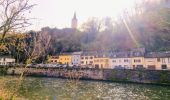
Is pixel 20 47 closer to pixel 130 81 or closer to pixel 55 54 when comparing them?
pixel 130 81

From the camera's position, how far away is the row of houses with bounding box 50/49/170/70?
6425cm

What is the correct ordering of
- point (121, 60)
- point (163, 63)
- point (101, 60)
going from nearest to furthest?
1. point (163, 63)
2. point (121, 60)
3. point (101, 60)

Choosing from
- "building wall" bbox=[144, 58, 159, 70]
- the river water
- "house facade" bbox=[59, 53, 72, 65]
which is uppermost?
"house facade" bbox=[59, 53, 72, 65]

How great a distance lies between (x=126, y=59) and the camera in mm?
74000

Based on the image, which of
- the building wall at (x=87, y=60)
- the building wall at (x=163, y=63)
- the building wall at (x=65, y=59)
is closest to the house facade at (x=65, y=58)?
the building wall at (x=65, y=59)

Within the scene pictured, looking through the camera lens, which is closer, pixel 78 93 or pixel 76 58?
pixel 78 93

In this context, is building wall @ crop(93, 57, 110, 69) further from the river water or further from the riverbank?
the river water

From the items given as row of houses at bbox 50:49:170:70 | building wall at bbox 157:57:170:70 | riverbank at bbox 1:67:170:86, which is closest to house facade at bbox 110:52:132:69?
row of houses at bbox 50:49:170:70

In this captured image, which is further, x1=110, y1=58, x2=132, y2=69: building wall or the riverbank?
x1=110, y1=58, x2=132, y2=69: building wall

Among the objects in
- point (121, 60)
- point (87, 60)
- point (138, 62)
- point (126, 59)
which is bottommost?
point (138, 62)

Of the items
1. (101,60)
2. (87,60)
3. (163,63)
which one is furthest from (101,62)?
(163,63)

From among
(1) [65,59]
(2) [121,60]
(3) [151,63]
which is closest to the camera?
(3) [151,63]

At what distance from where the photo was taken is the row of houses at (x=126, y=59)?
2530 inches

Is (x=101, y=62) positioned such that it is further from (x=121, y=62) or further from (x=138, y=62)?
(x=138, y=62)
